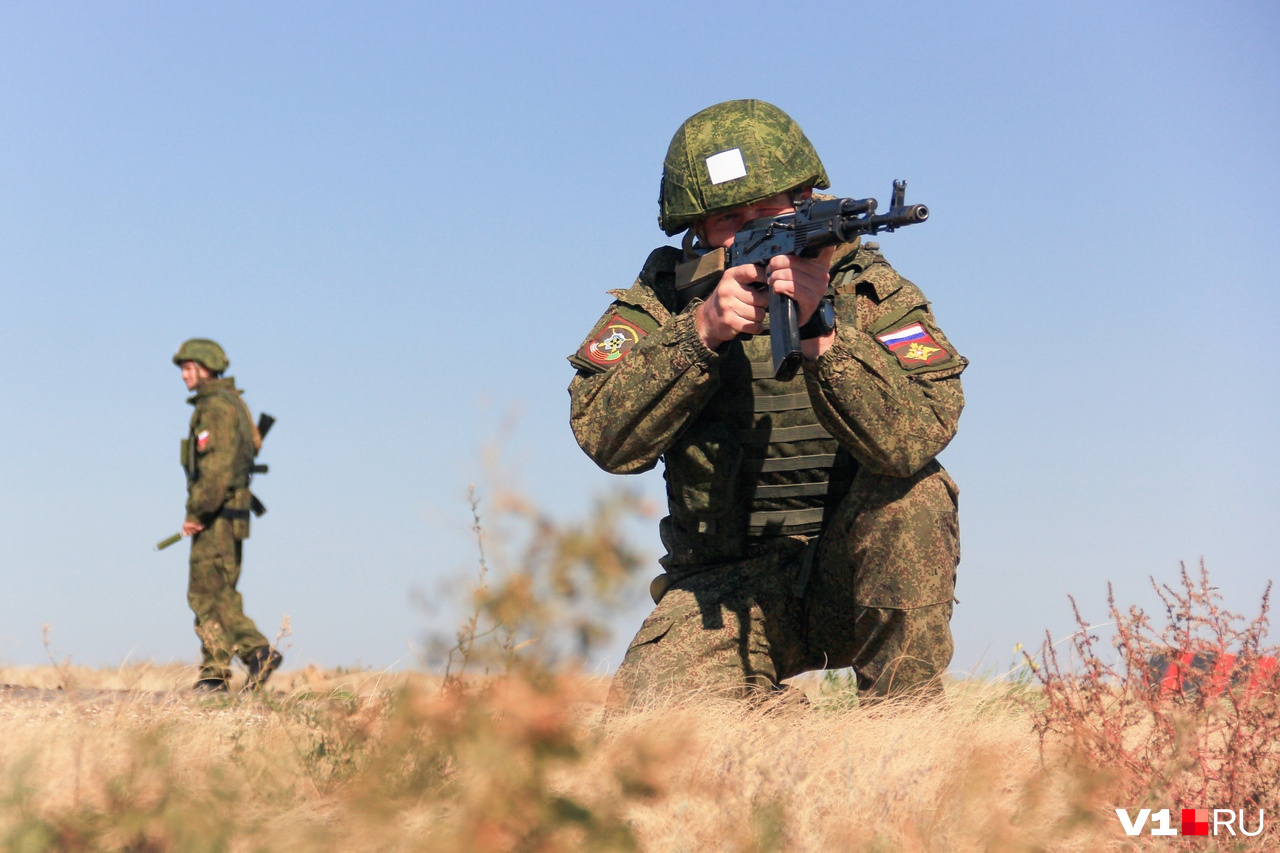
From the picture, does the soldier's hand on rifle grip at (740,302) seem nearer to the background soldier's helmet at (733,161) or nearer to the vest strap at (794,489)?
the background soldier's helmet at (733,161)

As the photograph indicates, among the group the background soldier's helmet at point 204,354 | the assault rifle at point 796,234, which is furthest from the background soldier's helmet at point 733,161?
the background soldier's helmet at point 204,354

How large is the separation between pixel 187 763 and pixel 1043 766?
2242mm

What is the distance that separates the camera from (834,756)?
3455 mm

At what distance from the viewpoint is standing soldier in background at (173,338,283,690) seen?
9.45 metres

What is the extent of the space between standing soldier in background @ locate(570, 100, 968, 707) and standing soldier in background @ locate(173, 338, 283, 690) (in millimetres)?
5549

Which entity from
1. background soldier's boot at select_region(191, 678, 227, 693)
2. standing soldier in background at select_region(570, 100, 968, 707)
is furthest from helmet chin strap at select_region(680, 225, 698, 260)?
background soldier's boot at select_region(191, 678, 227, 693)

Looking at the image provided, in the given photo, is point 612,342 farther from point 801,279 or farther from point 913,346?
point 913,346

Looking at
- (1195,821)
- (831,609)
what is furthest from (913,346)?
(1195,821)

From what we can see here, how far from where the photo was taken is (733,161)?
14.2 feet

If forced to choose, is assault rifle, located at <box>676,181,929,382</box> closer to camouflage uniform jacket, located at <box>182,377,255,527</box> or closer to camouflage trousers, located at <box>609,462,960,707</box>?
camouflage trousers, located at <box>609,462,960,707</box>

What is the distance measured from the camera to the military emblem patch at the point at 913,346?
13.6 ft

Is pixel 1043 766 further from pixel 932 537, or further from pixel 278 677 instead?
pixel 278 677

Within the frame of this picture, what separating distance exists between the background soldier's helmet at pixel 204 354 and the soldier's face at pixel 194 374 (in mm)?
39

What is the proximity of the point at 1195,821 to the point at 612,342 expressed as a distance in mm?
2310
